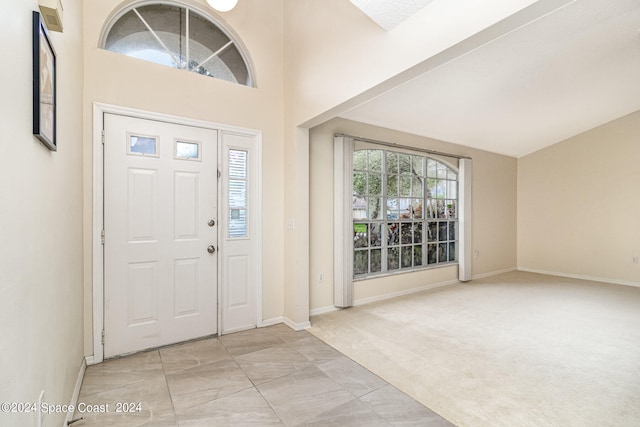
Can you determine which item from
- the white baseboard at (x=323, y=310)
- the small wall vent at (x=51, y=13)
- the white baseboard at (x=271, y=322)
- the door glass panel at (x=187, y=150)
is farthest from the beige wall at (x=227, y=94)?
the small wall vent at (x=51, y=13)

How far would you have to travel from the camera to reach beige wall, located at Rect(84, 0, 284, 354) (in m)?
2.42

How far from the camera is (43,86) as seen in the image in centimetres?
125

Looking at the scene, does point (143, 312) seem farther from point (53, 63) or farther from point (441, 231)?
point (441, 231)

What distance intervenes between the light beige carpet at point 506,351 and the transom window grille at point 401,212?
0.54 m

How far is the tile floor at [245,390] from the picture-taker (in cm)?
181

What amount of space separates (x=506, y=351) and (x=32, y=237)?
3.42 m

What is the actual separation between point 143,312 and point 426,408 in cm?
242

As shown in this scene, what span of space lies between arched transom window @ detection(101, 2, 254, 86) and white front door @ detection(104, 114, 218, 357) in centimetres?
65

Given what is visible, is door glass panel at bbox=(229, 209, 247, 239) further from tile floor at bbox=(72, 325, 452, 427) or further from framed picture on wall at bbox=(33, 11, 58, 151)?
framed picture on wall at bbox=(33, 11, 58, 151)

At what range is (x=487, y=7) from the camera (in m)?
1.53

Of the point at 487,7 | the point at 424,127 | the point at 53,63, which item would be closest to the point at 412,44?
the point at 487,7

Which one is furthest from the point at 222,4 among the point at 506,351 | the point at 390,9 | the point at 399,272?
the point at 506,351

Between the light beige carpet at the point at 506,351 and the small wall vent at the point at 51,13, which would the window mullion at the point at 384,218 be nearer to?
the light beige carpet at the point at 506,351

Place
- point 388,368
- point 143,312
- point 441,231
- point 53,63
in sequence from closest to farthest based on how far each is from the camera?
point 53,63
point 388,368
point 143,312
point 441,231
